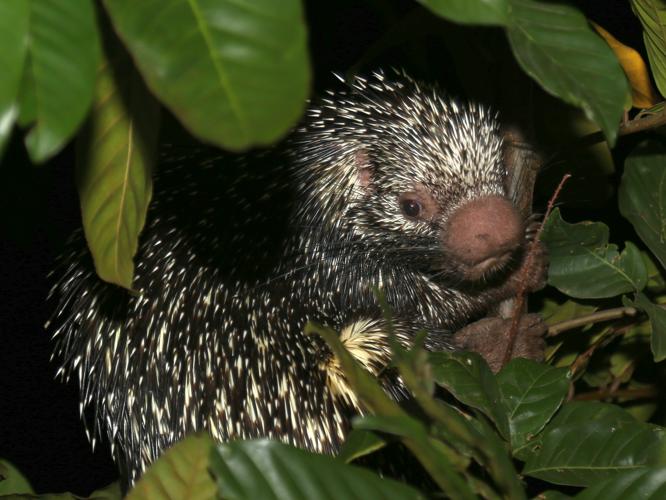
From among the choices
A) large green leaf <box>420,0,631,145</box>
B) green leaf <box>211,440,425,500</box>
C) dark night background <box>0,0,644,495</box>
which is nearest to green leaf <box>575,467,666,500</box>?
green leaf <box>211,440,425,500</box>

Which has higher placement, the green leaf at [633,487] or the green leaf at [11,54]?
the green leaf at [11,54]

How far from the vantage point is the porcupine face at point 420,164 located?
1920 mm

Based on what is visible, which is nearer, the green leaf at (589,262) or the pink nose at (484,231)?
Result: the green leaf at (589,262)

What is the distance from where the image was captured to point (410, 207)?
1.95 m

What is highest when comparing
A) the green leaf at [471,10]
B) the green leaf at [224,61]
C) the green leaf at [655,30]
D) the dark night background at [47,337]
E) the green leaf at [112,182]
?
the green leaf at [471,10]

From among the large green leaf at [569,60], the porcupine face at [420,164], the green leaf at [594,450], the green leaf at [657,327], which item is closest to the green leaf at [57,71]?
the large green leaf at [569,60]

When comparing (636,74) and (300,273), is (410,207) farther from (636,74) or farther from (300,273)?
(636,74)

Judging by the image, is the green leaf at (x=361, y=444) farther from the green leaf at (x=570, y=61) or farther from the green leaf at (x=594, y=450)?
the green leaf at (x=570, y=61)

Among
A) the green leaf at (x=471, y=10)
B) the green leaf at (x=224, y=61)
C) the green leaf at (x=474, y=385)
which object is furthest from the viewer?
the green leaf at (x=474, y=385)

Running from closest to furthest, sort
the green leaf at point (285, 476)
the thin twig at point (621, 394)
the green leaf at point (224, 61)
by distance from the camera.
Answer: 1. the green leaf at point (224, 61)
2. the green leaf at point (285, 476)
3. the thin twig at point (621, 394)

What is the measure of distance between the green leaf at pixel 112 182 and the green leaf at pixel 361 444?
1.12ft

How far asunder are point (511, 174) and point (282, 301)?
0.53m

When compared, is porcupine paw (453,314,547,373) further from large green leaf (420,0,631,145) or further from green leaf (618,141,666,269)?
large green leaf (420,0,631,145)

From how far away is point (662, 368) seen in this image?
1976 mm
